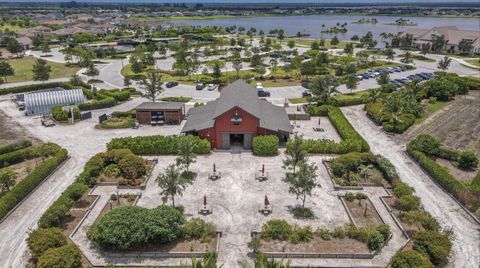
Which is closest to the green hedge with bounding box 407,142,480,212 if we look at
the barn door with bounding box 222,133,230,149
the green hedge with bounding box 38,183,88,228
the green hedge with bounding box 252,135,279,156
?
the green hedge with bounding box 252,135,279,156

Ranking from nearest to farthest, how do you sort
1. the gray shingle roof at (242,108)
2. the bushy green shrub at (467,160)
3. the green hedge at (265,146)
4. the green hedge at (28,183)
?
the green hedge at (28,183), the bushy green shrub at (467,160), the green hedge at (265,146), the gray shingle roof at (242,108)

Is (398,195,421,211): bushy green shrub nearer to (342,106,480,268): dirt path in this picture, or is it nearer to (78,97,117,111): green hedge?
(342,106,480,268): dirt path

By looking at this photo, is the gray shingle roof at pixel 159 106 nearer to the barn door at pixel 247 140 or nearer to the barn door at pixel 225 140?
the barn door at pixel 225 140

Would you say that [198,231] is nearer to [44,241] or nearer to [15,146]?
[44,241]

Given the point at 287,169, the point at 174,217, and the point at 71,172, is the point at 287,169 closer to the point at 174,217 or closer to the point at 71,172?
the point at 174,217

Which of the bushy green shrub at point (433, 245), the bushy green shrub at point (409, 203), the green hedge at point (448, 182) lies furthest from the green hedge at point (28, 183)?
the green hedge at point (448, 182)
